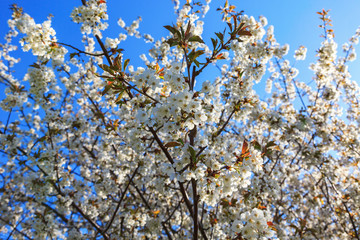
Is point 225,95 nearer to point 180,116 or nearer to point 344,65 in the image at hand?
point 180,116

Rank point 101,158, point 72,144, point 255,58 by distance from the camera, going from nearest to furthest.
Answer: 1. point 255,58
2. point 101,158
3. point 72,144

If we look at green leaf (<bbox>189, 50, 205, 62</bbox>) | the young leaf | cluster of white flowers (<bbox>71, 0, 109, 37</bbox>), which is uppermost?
cluster of white flowers (<bbox>71, 0, 109, 37</bbox>)

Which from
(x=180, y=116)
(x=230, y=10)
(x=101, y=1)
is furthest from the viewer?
(x=230, y=10)

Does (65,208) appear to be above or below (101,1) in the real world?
below

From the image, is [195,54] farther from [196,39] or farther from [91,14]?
[91,14]

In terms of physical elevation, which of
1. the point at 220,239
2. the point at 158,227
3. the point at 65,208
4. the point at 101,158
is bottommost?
the point at 220,239

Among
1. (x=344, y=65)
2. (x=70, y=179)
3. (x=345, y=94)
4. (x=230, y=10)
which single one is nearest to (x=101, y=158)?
(x=70, y=179)

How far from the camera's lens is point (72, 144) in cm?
622

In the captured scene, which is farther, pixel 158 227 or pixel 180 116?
pixel 158 227

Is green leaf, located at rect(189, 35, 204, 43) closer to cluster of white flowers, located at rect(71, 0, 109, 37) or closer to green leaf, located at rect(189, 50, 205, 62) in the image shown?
green leaf, located at rect(189, 50, 205, 62)

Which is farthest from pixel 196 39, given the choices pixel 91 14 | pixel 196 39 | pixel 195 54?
pixel 91 14

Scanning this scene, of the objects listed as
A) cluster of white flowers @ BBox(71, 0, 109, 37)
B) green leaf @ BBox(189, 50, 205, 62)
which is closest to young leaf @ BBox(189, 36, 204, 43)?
green leaf @ BBox(189, 50, 205, 62)

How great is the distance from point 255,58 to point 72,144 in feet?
17.7

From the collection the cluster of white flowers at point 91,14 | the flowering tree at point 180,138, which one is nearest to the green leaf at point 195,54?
the flowering tree at point 180,138
